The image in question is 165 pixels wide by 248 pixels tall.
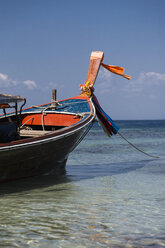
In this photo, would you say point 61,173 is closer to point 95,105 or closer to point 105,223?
point 95,105

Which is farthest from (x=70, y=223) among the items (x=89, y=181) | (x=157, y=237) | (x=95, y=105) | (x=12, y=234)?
(x=95, y=105)

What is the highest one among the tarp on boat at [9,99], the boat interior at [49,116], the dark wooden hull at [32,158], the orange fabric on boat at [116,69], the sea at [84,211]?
the orange fabric on boat at [116,69]

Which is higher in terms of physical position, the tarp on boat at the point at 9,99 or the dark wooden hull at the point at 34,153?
the tarp on boat at the point at 9,99

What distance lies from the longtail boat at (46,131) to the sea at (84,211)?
50 centimetres

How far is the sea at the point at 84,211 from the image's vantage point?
449 cm

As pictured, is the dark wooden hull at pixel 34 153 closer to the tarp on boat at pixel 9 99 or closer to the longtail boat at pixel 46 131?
the longtail boat at pixel 46 131

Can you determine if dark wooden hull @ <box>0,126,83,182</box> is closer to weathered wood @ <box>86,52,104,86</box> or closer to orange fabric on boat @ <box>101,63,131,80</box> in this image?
weathered wood @ <box>86,52,104,86</box>

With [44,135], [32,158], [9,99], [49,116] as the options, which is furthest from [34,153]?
[49,116]

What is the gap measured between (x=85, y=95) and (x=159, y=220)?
6.45 m

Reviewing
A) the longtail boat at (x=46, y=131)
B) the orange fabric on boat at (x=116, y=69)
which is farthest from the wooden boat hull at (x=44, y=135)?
the orange fabric on boat at (x=116, y=69)

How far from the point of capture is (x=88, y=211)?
5.85m

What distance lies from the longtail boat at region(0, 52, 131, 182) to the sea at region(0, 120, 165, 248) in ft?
1.63

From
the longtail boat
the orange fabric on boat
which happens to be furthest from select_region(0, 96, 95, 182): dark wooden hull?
the orange fabric on boat

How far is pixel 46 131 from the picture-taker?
9.60m
